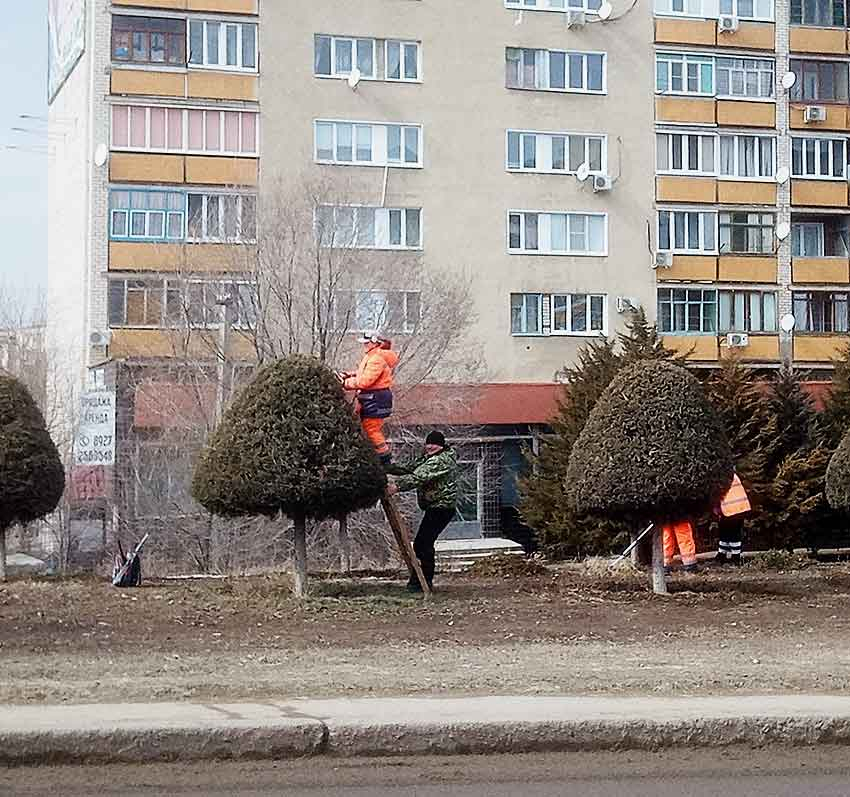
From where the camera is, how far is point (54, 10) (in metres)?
53.5

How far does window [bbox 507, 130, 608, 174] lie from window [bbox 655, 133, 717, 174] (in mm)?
2080

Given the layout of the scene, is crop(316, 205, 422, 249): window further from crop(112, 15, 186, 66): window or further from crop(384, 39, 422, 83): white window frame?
crop(112, 15, 186, 66): window

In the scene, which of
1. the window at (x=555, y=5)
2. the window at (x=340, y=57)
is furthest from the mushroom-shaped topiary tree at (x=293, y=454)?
the window at (x=555, y=5)

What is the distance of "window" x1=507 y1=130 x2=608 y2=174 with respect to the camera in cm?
4781

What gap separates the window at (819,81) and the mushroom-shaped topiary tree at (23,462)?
39909 mm

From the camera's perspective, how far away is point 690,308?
48844mm

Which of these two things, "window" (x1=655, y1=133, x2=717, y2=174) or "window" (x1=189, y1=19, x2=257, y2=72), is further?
"window" (x1=655, y1=133, x2=717, y2=174)

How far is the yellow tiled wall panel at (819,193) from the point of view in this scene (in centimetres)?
4978

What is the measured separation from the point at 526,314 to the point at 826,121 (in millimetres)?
12967

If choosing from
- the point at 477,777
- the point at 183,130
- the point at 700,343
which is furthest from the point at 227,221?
the point at 477,777

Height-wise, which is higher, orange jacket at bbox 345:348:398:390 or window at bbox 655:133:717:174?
window at bbox 655:133:717:174

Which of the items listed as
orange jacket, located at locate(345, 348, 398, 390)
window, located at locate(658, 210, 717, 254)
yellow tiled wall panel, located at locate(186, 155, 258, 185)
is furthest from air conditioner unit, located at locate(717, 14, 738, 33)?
orange jacket, located at locate(345, 348, 398, 390)

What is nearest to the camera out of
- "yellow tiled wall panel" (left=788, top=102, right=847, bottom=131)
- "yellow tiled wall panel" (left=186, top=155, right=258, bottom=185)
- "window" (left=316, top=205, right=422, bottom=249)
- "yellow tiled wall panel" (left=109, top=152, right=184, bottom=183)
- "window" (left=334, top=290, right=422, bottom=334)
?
"window" (left=334, top=290, right=422, bottom=334)

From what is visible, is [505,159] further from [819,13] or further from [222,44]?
[819,13]
